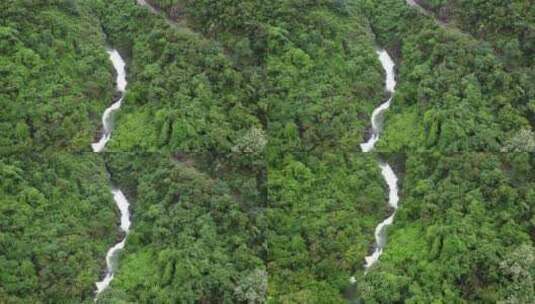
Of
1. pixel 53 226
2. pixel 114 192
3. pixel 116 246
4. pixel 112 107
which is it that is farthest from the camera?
pixel 112 107

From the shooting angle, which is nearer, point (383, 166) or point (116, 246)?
point (116, 246)

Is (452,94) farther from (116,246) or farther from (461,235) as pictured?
(116,246)

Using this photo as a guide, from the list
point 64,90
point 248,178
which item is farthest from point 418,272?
point 64,90

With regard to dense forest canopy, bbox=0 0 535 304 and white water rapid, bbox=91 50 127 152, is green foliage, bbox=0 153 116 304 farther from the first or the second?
white water rapid, bbox=91 50 127 152

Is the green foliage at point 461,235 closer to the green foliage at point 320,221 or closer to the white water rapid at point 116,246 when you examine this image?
the green foliage at point 320,221

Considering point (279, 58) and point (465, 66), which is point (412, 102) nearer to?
Result: point (465, 66)

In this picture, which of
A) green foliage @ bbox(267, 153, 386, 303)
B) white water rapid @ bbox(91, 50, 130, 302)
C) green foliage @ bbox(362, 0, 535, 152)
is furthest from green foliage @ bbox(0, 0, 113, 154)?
green foliage @ bbox(362, 0, 535, 152)

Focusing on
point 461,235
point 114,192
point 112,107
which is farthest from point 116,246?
point 461,235
